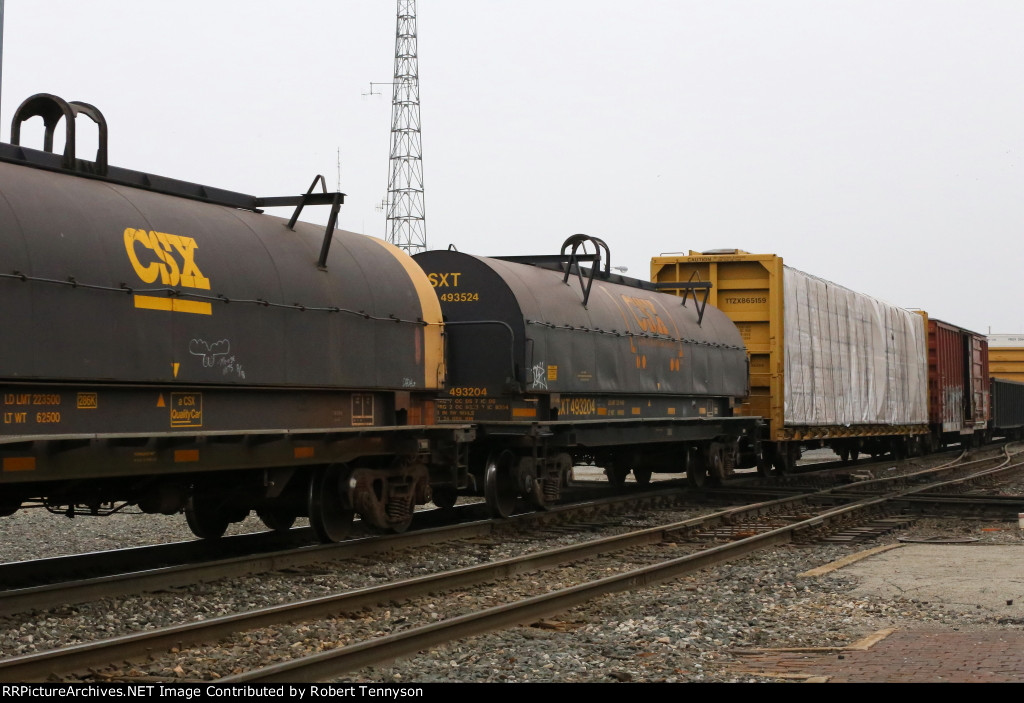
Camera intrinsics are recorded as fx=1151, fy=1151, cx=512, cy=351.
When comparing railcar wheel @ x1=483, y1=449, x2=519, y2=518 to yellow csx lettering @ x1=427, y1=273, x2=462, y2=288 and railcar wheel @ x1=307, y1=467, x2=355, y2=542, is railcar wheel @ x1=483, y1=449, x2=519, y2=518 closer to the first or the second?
yellow csx lettering @ x1=427, y1=273, x2=462, y2=288

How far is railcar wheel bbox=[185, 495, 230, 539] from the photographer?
11898mm

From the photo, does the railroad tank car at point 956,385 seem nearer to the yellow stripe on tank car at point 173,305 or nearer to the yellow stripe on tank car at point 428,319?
the yellow stripe on tank car at point 428,319

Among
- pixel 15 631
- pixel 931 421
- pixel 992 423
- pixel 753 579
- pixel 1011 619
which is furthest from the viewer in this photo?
pixel 992 423

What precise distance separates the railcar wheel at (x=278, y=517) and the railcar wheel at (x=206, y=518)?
16.1 inches

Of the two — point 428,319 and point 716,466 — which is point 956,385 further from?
point 428,319

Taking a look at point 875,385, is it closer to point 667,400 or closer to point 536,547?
point 667,400

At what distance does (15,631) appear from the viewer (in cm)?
757

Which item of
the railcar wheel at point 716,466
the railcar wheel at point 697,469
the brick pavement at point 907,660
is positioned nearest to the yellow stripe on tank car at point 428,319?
the brick pavement at point 907,660

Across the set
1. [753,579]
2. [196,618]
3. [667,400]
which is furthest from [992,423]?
[196,618]

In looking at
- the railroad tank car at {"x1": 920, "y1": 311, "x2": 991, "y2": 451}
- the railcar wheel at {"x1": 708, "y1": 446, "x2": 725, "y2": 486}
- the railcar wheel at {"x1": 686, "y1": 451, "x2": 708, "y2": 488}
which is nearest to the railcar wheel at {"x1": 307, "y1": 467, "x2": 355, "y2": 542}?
the railcar wheel at {"x1": 686, "y1": 451, "x2": 708, "y2": 488}

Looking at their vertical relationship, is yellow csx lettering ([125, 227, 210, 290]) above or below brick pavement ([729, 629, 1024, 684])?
above

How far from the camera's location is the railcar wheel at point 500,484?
14414 mm

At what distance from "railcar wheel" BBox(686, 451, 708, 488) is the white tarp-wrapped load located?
8.81 ft

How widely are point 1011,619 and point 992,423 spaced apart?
115ft
